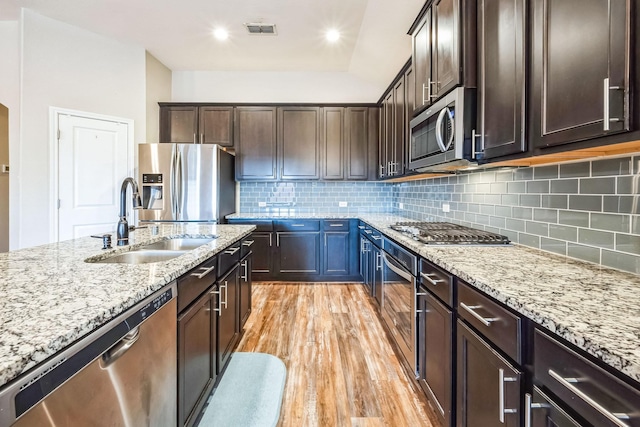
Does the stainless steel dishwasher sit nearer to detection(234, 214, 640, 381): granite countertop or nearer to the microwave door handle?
detection(234, 214, 640, 381): granite countertop

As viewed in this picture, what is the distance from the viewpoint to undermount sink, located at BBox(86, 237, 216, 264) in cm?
169

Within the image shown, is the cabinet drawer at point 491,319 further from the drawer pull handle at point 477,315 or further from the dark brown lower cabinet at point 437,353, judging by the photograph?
the dark brown lower cabinet at point 437,353

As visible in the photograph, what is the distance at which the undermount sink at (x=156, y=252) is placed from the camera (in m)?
1.69

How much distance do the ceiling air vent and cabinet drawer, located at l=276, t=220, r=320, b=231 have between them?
2202 millimetres

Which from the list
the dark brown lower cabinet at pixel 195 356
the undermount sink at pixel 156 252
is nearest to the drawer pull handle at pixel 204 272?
the dark brown lower cabinet at pixel 195 356

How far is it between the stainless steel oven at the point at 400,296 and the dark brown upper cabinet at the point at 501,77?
781 mm

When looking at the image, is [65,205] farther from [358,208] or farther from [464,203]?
[464,203]

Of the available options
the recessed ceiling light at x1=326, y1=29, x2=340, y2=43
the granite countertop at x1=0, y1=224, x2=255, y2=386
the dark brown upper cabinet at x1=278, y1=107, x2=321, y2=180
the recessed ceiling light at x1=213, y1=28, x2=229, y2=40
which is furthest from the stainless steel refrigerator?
the granite countertop at x1=0, y1=224, x2=255, y2=386

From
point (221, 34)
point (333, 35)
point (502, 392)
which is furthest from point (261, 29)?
point (502, 392)

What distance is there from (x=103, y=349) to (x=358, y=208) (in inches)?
159

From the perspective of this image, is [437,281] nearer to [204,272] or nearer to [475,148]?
[475,148]

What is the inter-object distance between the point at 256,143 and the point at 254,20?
154cm

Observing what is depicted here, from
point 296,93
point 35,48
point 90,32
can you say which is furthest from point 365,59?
point 35,48

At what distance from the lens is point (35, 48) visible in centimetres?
319
